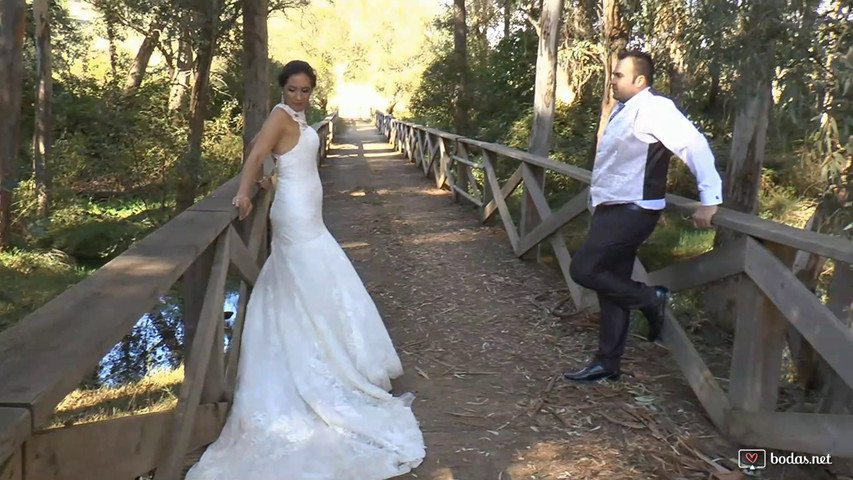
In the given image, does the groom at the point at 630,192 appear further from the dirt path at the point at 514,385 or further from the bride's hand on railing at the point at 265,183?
the bride's hand on railing at the point at 265,183

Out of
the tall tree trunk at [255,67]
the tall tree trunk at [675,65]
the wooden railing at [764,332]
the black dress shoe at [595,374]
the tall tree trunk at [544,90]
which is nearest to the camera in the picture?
the wooden railing at [764,332]

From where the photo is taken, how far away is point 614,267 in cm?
389

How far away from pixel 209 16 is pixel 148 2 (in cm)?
106

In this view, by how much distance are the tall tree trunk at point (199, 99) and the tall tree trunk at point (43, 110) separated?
2.81 metres

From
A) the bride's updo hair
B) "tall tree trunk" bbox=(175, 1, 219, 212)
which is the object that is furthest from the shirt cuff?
"tall tree trunk" bbox=(175, 1, 219, 212)

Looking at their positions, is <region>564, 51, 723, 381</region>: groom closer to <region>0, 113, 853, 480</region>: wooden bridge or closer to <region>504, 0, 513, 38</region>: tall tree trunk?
<region>0, 113, 853, 480</region>: wooden bridge

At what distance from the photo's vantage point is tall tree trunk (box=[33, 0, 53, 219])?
13.2 meters

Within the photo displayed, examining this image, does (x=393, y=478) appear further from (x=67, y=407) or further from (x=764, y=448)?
(x=67, y=407)

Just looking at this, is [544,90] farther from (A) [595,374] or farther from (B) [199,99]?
(B) [199,99]

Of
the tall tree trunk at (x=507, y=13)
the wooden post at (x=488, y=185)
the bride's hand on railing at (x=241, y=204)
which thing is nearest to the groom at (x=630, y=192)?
the bride's hand on railing at (x=241, y=204)

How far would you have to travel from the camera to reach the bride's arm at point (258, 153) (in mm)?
3624

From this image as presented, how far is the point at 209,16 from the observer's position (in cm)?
1302

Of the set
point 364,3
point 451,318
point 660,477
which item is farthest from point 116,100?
point 364,3

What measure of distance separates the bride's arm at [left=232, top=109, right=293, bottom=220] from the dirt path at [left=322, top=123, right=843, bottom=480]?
135 centimetres
